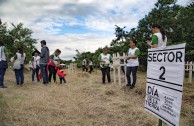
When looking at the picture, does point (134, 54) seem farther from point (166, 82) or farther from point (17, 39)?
point (17, 39)

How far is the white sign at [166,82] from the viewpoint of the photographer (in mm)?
3154

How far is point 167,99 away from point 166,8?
31.9 metres

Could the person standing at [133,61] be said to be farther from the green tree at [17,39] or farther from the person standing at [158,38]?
the green tree at [17,39]

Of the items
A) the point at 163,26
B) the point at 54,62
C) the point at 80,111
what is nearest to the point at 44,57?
the point at 54,62

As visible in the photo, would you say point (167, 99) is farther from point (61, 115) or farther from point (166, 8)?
point (166, 8)

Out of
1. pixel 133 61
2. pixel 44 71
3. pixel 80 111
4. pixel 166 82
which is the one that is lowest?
pixel 80 111

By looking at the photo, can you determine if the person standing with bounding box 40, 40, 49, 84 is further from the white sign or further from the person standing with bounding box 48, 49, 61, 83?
the white sign

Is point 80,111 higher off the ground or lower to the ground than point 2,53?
lower

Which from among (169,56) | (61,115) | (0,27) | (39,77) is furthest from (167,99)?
(0,27)

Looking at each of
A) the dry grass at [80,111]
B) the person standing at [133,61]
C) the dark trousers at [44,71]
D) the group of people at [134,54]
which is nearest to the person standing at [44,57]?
the dark trousers at [44,71]

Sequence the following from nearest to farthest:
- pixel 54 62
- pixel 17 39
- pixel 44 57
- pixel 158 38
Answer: pixel 158 38 → pixel 44 57 → pixel 54 62 → pixel 17 39

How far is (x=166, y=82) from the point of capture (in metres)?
3.44

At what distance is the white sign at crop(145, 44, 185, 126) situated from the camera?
3154 mm

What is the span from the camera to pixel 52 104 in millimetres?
6801
